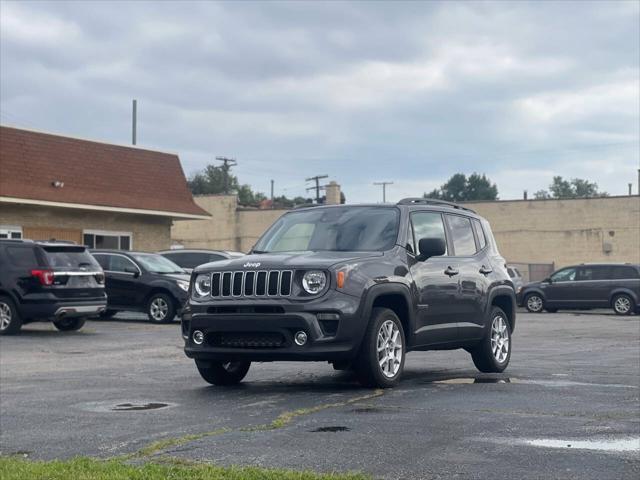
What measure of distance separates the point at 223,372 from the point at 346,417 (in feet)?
9.66

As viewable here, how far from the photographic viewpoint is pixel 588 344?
17578mm

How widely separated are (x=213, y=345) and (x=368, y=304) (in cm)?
160

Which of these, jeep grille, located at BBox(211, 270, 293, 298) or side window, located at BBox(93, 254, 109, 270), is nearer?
jeep grille, located at BBox(211, 270, 293, 298)

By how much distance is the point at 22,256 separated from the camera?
19.8 metres

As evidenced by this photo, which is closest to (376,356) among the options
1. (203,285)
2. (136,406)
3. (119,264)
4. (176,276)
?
(203,285)

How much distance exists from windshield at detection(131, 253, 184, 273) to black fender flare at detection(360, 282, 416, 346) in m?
14.5

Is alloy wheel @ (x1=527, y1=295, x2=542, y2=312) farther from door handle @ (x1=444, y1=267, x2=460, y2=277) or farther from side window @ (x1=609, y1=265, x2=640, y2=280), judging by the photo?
door handle @ (x1=444, y1=267, x2=460, y2=277)

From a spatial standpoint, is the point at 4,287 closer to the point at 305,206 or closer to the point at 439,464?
the point at 305,206

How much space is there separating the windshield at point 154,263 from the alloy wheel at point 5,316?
5.09 metres

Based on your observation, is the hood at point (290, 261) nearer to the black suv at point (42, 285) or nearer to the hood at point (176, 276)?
the black suv at point (42, 285)

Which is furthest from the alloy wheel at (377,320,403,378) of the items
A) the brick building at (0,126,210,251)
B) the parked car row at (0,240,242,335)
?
the brick building at (0,126,210,251)

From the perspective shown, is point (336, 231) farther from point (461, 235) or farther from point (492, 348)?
point (492, 348)

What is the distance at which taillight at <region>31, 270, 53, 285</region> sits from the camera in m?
19.5

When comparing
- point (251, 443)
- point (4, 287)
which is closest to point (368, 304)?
point (251, 443)
